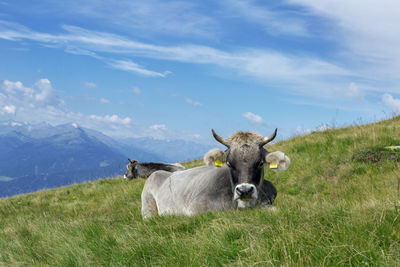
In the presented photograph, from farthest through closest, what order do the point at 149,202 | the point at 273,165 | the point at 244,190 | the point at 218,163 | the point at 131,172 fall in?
the point at 131,172 < the point at 149,202 < the point at 218,163 < the point at 273,165 < the point at 244,190

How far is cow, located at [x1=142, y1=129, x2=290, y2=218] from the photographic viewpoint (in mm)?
7241

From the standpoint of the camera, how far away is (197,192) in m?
8.33

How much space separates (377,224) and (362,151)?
8644 mm

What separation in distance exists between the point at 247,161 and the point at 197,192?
1.67 m

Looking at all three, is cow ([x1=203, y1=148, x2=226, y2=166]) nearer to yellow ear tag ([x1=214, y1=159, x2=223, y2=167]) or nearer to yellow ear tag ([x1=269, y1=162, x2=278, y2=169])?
yellow ear tag ([x1=214, y1=159, x2=223, y2=167])

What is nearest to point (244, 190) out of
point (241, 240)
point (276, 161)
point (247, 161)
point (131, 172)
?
point (247, 161)

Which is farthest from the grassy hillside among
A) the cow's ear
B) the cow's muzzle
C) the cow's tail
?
the cow's tail

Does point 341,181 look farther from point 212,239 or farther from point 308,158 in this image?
point 212,239

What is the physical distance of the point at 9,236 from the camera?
7.87 m

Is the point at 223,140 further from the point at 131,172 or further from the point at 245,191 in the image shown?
the point at 131,172

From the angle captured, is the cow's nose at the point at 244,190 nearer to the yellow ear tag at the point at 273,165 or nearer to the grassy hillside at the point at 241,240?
the grassy hillside at the point at 241,240

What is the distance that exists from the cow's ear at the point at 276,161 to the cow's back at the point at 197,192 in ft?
3.31

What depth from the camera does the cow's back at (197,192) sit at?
7863 millimetres

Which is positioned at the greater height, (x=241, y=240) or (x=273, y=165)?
(x=273, y=165)
